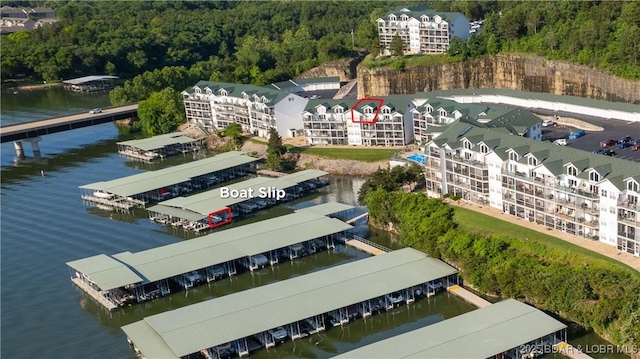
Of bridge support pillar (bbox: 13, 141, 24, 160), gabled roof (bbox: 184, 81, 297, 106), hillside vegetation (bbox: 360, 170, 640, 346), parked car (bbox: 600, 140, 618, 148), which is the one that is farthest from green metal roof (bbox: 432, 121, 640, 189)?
bridge support pillar (bbox: 13, 141, 24, 160)

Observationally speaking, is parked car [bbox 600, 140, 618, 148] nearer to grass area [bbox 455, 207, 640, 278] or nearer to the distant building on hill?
grass area [bbox 455, 207, 640, 278]

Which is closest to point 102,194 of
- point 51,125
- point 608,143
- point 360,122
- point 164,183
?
point 164,183

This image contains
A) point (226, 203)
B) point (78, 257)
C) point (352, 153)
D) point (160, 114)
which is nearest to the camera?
point (78, 257)

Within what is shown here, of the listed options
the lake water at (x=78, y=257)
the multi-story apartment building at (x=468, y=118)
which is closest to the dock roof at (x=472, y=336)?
the lake water at (x=78, y=257)

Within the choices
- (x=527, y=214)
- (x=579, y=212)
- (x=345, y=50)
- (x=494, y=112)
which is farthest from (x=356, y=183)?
(x=345, y=50)

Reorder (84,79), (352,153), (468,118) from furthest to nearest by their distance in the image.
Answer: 1. (84,79)
2. (352,153)
3. (468,118)

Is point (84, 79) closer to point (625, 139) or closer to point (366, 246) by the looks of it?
point (366, 246)

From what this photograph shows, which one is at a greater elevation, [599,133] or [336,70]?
[336,70]

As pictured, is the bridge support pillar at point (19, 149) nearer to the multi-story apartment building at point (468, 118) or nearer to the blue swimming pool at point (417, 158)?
the multi-story apartment building at point (468, 118)

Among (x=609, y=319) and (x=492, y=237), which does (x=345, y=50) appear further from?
(x=609, y=319)
